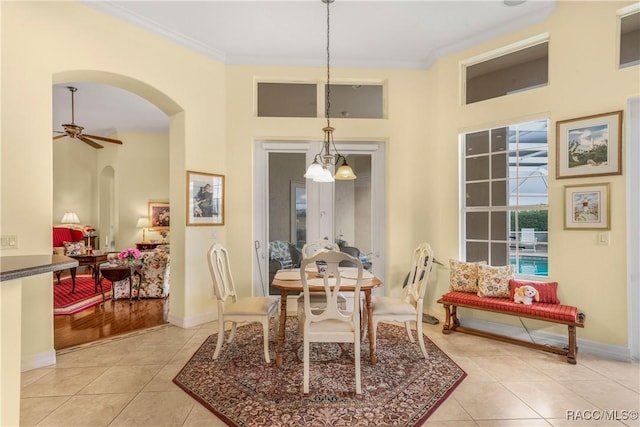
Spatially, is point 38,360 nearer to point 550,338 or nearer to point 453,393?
point 453,393

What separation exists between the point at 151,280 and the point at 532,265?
17.8 ft

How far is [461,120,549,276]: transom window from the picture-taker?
347 centimetres

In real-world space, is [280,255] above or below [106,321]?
above

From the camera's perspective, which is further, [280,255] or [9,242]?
[280,255]

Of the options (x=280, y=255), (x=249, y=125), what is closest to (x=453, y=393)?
(x=280, y=255)

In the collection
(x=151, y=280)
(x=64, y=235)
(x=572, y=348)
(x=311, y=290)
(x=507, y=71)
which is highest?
(x=507, y=71)

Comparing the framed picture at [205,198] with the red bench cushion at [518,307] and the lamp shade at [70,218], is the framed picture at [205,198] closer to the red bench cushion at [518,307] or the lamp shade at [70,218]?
the red bench cushion at [518,307]

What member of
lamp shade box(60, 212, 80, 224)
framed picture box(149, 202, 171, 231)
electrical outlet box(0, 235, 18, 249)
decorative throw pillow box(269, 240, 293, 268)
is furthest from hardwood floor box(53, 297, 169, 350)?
lamp shade box(60, 212, 80, 224)

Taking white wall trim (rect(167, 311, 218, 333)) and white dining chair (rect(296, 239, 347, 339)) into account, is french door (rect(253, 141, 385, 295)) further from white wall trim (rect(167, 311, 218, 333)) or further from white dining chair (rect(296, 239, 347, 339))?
white wall trim (rect(167, 311, 218, 333))

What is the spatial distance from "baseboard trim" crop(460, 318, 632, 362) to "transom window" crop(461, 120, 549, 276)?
65 cm

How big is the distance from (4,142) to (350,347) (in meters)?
3.58

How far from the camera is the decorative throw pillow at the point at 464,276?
363 centimetres

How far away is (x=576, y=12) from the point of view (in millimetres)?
3143

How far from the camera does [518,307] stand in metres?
3.11
